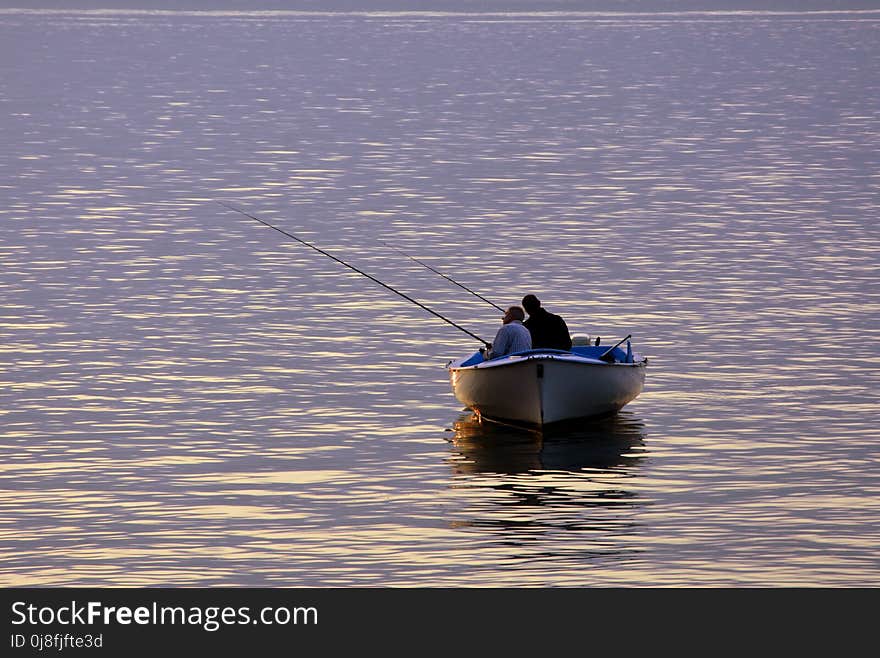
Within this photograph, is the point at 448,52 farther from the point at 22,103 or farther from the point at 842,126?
the point at 842,126

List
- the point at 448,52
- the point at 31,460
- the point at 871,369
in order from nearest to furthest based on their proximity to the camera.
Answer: the point at 31,460 < the point at 871,369 < the point at 448,52

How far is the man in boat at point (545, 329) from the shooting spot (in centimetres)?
2614

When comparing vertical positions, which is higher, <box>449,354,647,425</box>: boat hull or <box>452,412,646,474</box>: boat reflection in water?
<box>449,354,647,425</box>: boat hull

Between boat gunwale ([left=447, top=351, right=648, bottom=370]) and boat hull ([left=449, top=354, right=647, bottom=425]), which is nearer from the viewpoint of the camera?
boat gunwale ([left=447, top=351, right=648, bottom=370])

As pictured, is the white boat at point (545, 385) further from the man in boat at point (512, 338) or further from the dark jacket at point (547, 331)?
the dark jacket at point (547, 331)

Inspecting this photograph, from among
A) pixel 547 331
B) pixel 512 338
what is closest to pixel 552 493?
pixel 512 338

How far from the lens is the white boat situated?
25188mm

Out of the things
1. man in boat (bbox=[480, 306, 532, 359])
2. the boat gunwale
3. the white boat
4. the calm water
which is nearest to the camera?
the calm water

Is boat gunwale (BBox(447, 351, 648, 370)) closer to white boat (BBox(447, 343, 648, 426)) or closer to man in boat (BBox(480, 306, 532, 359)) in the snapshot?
white boat (BBox(447, 343, 648, 426))

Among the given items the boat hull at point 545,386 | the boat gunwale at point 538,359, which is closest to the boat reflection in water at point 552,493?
the boat hull at point 545,386

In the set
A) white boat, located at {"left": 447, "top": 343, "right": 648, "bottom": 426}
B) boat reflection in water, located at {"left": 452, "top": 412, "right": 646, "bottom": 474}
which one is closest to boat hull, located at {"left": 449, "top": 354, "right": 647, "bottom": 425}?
white boat, located at {"left": 447, "top": 343, "right": 648, "bottom": 426}

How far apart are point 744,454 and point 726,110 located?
73.8 meters
